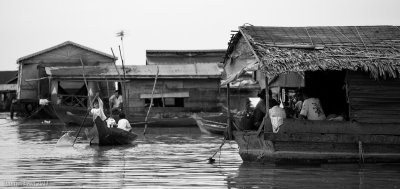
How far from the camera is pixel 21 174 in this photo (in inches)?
443

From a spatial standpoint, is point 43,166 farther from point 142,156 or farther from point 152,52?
point 152,52

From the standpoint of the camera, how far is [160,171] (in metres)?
11.6

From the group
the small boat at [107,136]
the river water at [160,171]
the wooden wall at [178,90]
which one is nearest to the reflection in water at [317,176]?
the river water at [160,171]

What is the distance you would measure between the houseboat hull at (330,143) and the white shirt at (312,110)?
0.65 metres

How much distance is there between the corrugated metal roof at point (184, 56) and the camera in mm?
33375

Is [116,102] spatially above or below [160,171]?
above

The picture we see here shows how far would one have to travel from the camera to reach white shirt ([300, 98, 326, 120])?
1211 cm

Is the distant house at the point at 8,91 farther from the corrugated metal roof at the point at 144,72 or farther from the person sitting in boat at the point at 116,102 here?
the person sitting in boat at the point at 116,102

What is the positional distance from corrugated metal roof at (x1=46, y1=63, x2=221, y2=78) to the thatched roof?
14829 mm

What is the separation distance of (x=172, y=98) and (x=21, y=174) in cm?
1892

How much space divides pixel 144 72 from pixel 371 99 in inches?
673

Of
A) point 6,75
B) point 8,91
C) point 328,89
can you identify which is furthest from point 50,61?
point 6,75

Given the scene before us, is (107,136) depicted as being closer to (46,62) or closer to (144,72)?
(144,72)

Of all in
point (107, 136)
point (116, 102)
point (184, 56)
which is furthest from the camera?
point (184, 56)
